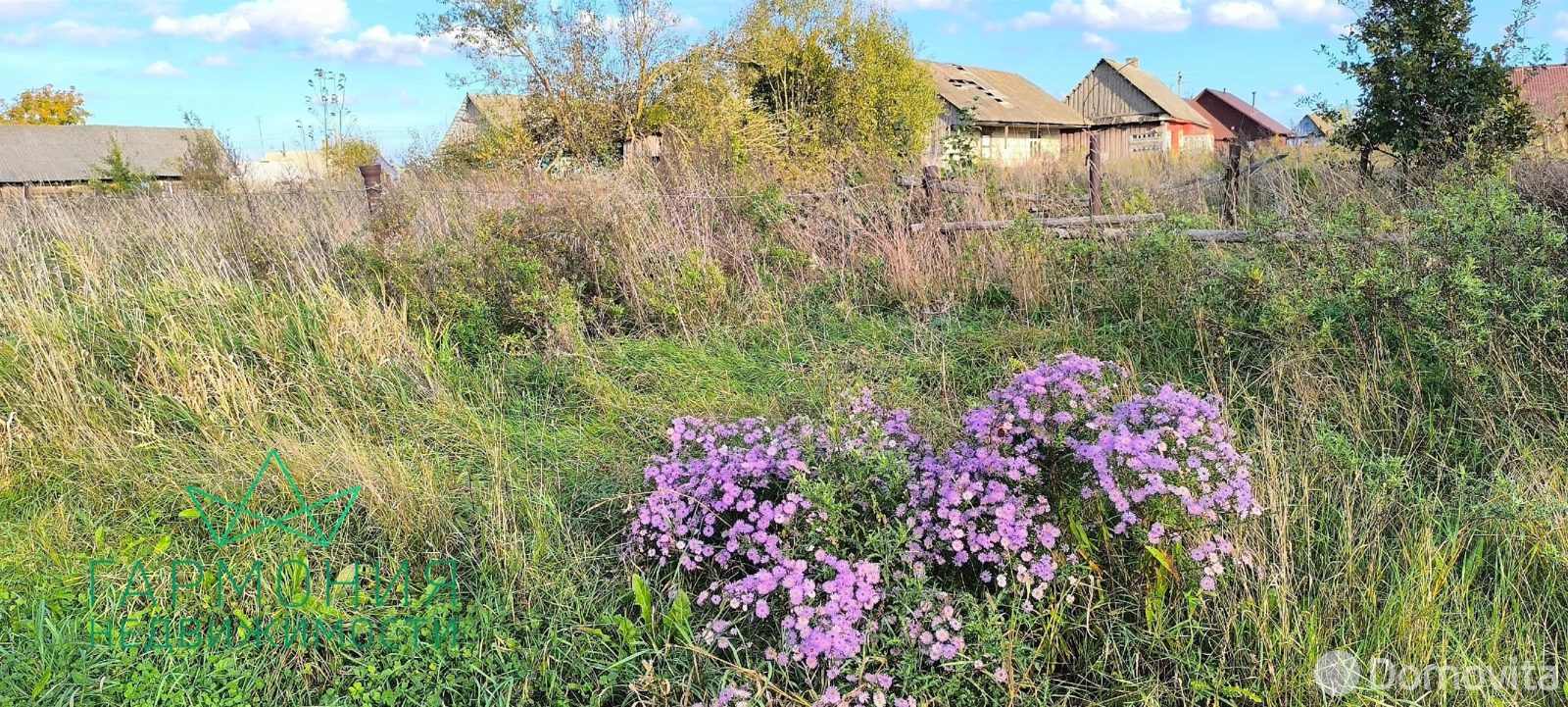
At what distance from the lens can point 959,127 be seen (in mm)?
6773

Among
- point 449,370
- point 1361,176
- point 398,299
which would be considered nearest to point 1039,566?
point 449,370

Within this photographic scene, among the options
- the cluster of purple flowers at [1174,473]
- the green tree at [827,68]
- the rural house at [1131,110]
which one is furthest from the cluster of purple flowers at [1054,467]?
the rural house at [1131,110]

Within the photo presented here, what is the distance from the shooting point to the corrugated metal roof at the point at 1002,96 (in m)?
28.2

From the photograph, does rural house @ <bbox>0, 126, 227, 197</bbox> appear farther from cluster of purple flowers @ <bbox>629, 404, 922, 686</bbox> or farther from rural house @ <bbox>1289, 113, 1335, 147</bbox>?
cluster of purple flowers @ <bbox>629, 404, 922, 686</bbox>

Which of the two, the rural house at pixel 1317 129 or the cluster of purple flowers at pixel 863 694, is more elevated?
the rural house at pixel 1317 129

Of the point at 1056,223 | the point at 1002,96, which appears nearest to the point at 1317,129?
the point at 1056,223

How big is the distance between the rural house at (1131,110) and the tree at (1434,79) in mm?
26545

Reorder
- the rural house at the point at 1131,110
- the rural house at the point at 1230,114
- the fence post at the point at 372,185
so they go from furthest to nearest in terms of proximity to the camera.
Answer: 1. the rural house at the point at 1230,114
2. the rural house at the point at 1131,110
3. the fence post at the point at 372,185

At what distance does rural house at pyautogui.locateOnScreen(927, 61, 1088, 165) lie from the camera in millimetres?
28109

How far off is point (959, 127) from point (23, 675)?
6270mm

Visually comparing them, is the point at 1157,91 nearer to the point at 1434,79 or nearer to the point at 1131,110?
the point at 1131,110

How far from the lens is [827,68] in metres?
18.2

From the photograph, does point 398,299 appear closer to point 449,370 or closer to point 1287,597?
point 449,370

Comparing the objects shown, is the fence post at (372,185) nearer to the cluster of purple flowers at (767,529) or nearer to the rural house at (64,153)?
the cluster of purple flowers at (767,529)
